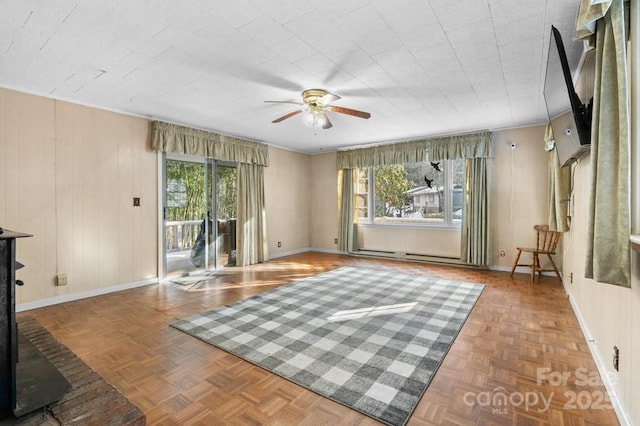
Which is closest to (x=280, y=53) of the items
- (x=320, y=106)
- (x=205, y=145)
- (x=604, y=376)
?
(x=320, y=106)

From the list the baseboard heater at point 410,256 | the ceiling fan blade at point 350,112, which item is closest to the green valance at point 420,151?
the baseboard heater at point 410,256

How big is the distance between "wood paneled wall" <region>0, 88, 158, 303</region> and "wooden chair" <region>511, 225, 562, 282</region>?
562 cm

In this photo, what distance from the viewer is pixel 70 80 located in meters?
3.07

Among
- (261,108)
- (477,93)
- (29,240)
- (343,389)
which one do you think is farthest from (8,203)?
(477,93)

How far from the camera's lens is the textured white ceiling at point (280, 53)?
1986mm

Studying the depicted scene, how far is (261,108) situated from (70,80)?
6.56 feet

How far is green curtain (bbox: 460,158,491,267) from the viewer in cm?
520

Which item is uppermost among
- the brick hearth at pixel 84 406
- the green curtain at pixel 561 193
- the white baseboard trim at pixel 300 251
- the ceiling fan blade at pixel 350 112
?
the ceiling fan blade at pixel 350 112

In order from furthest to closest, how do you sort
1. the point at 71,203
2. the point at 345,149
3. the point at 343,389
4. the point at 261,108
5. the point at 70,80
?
1. the point at 345,149
2. the point at 261,108
3. the point at 71,203
4. the point at 70,80
5. the point at 343,389

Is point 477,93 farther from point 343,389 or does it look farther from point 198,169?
point 198,169

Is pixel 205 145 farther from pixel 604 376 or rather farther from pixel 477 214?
pixel 604 376

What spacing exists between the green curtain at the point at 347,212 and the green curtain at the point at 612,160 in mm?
5315

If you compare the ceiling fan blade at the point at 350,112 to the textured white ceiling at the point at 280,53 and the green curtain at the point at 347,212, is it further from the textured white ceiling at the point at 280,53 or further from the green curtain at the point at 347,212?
the green curtain at the point at 347,212

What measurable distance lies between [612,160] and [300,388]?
6.85 ft
